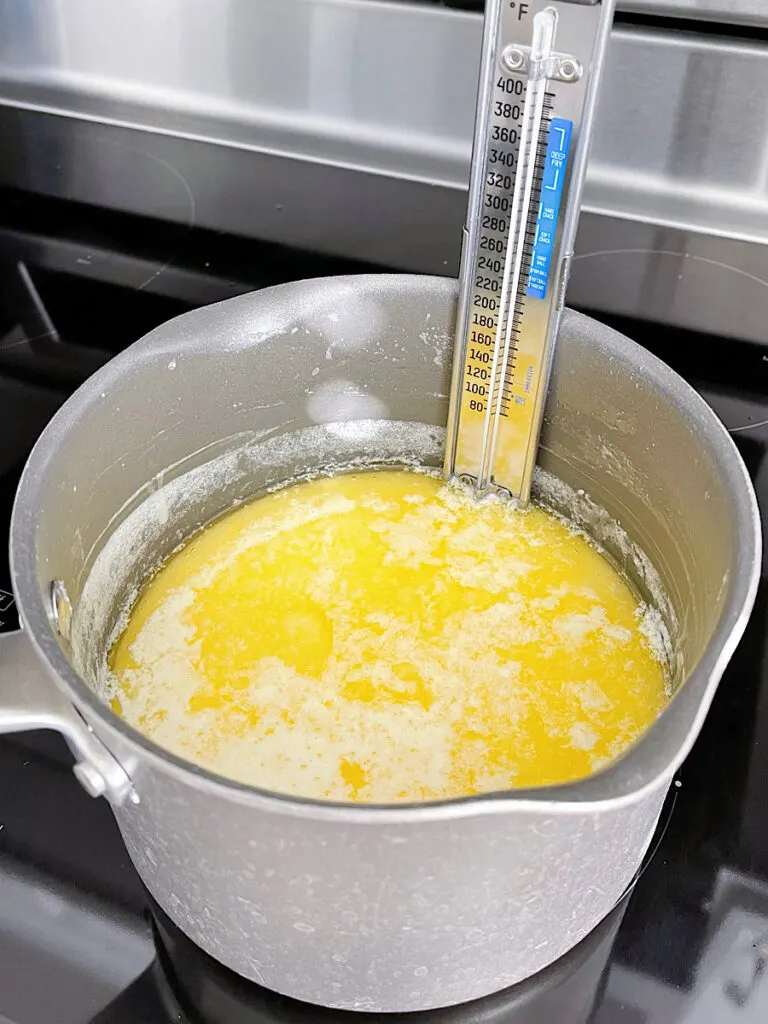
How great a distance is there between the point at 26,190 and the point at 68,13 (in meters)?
0.30

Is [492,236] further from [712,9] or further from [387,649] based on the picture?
[712,9]

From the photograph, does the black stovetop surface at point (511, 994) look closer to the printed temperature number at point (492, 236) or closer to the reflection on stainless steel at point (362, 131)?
the printed temperature number at point (492, 236)

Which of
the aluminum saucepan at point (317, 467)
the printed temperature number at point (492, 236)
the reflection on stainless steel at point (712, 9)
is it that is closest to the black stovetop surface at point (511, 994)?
the aluminum saucepan at point (317, 467)

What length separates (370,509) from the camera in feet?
4.07

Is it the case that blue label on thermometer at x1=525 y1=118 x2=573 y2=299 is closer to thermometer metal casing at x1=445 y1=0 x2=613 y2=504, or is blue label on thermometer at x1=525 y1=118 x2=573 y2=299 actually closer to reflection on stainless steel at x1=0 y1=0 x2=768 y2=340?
thermometer metal casing at x1=445 y1=0 x2=613 y2=504

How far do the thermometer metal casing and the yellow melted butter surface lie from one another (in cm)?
11

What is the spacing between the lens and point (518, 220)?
99cm

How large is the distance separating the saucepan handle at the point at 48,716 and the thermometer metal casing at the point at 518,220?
22.7 inches

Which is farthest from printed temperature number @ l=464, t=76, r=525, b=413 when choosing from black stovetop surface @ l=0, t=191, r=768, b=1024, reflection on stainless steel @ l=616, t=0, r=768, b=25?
reflection on stainless steel @ l=616, t=0, r=768, b=25

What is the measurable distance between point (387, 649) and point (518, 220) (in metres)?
0.46

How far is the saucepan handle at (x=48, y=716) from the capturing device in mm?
662

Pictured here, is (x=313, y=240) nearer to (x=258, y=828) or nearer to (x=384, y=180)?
(x=384, y=180)

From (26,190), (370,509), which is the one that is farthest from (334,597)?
(26,190)

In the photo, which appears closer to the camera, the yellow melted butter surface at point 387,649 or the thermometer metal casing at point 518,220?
the thermometer metal casing at point 518,220
